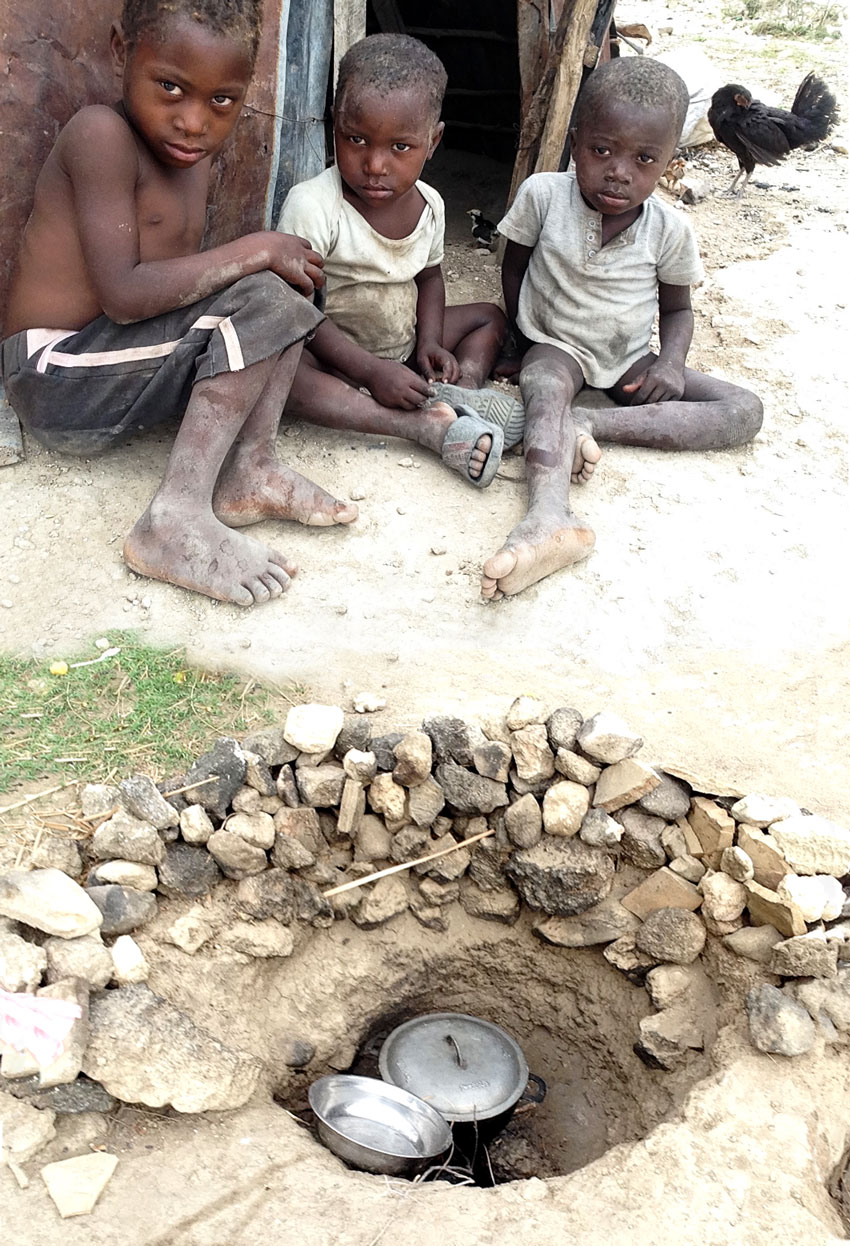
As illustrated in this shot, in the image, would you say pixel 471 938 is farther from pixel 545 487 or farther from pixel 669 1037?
pixel 545 487

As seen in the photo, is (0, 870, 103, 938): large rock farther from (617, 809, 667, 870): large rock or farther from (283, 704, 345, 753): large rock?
(617, 809, 667, 870): large rock

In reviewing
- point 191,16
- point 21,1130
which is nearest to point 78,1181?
point 21,1130

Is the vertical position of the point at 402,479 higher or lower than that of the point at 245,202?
lower

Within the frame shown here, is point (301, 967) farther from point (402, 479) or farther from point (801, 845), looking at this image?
point (402, 479)

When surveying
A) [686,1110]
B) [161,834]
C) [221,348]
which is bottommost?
[686,1110]

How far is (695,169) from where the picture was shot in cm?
584

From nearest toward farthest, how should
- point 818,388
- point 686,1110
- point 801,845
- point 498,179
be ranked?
point 686,1110
point 801,845
point 818,388
point 498,179

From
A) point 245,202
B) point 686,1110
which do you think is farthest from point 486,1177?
point 245,202

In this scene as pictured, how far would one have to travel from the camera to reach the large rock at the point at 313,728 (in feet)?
6.70

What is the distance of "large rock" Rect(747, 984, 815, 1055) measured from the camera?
1876mm

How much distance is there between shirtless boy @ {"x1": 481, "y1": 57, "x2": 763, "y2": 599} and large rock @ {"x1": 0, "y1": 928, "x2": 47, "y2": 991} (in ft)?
5.80

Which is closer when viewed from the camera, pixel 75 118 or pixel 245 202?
pixel 75 118

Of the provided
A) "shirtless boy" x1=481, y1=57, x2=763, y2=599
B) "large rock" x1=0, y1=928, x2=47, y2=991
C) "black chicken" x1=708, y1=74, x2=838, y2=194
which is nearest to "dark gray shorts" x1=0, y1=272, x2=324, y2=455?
"shirtless boy" x1=481, y1=57, x2=763, y2=599

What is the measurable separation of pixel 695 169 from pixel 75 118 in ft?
14.5
